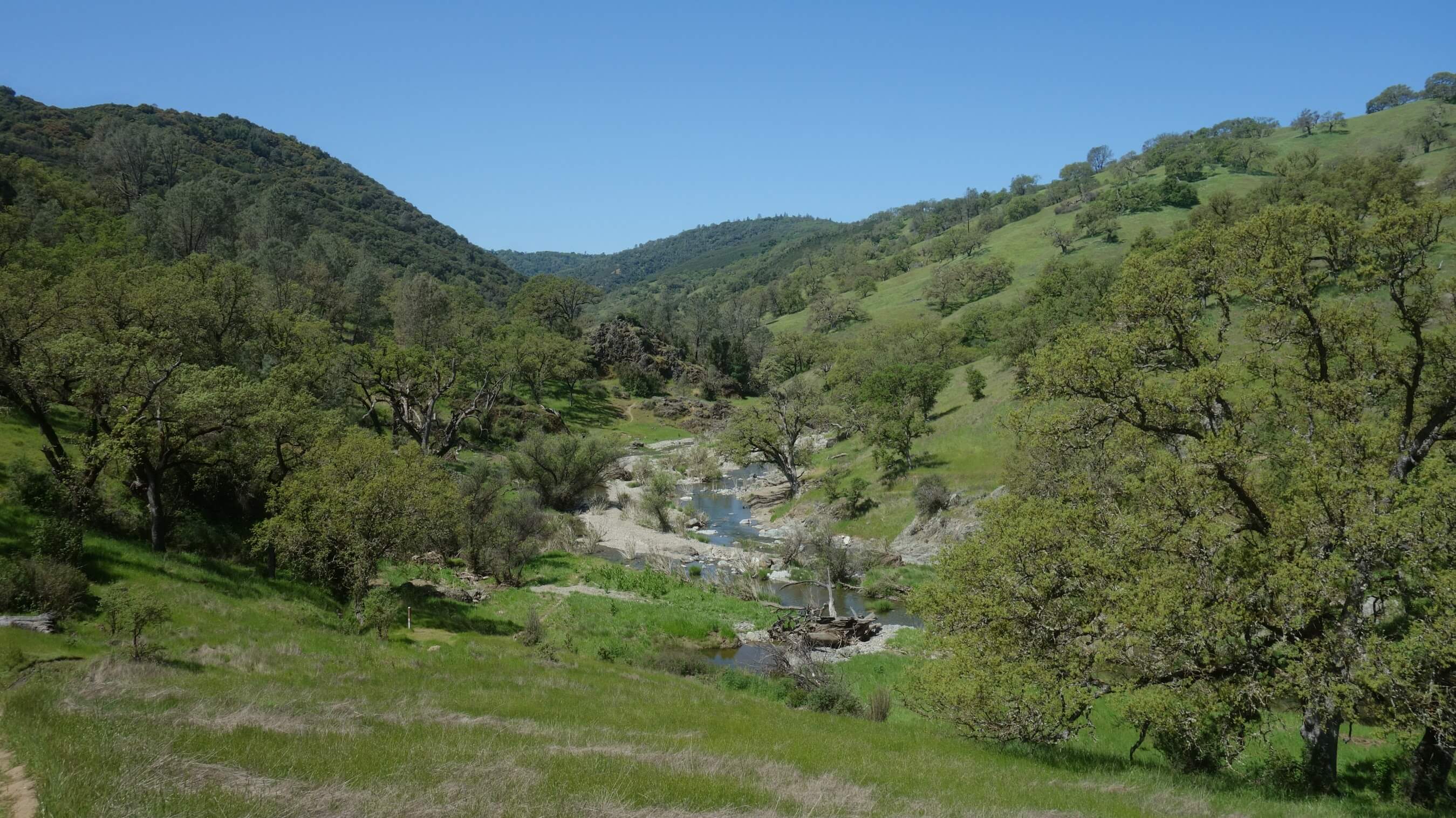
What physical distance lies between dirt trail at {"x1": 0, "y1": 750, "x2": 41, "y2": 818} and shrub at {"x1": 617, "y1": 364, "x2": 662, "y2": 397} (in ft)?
351

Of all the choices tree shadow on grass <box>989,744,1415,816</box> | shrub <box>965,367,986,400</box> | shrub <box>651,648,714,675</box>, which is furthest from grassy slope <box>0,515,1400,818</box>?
shrub <box>965,367,986,400</box>

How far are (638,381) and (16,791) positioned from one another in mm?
109073

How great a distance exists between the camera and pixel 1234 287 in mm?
16578

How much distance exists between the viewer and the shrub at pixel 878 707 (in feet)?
68.7

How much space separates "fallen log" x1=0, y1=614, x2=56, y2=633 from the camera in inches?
642

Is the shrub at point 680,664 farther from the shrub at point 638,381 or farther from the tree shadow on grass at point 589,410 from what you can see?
the shrub at point 638,381

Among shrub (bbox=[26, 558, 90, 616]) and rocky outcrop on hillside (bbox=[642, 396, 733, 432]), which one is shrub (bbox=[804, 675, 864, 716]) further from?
rocky outcrop on hillside (bbox=[642, 396, 733, 432])

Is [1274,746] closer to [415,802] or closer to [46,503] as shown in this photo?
[415,802]

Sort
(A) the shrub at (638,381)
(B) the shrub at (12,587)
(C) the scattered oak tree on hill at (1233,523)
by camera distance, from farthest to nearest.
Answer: (A) the shrub at (638,381) → (B) the shrub at (12,587) → (C) the scattered oak tree on hill at (1233,523)

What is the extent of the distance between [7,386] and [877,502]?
156 ft

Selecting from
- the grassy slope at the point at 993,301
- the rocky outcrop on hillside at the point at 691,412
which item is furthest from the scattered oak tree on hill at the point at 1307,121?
the rocky outcrop on hillside at the point at 691,412

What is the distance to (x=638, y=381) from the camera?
116 m

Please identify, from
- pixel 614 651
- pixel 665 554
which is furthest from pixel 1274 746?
pixel 665 554

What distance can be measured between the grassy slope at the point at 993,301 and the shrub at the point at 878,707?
9.11m
